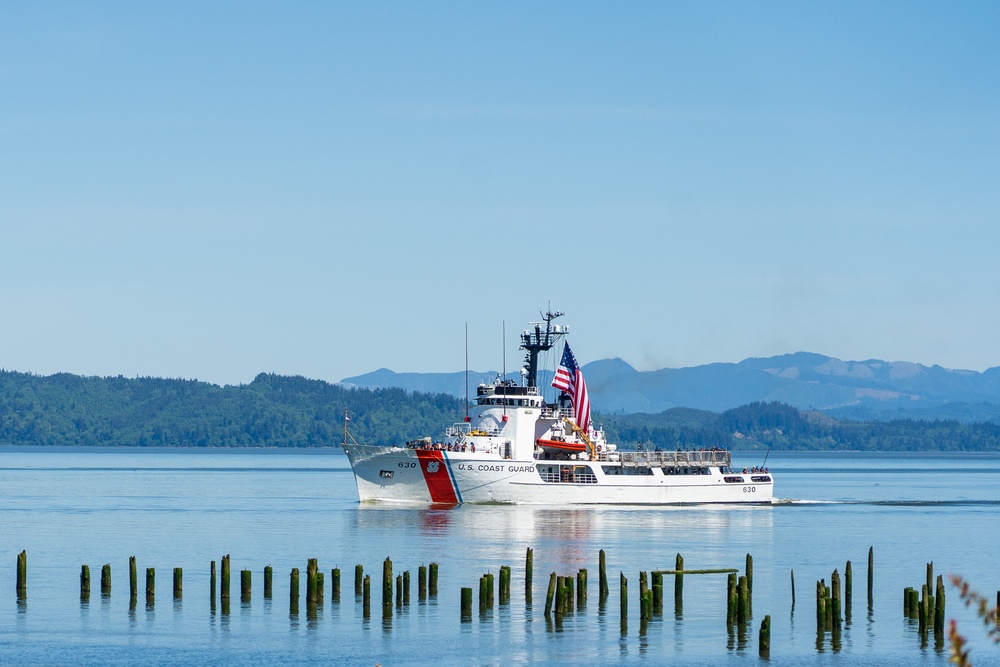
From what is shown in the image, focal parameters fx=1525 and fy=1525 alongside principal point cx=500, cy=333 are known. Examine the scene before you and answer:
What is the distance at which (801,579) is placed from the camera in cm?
6209

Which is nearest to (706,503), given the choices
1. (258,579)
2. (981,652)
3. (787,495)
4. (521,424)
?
(521,424)

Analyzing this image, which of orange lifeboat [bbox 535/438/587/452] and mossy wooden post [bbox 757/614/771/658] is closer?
mossy wooden post [bbox 757/614/771/658]

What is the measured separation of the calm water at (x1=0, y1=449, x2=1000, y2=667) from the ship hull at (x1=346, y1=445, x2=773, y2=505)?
4.75ft

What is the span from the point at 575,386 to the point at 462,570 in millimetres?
36737

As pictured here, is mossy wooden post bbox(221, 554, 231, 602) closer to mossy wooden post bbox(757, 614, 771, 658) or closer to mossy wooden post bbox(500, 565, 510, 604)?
mossy wooden post bbox(500, 565, 510, 604)

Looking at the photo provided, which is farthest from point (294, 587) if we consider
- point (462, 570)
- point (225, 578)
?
point (462, 570)

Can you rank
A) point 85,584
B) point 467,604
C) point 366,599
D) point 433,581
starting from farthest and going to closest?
point 85,584
point 433,581
point 366,599
point 467,604

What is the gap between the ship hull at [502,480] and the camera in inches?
3794

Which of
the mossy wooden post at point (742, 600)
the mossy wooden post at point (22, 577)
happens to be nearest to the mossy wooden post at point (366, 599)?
the mossy wooden post at point (742, 600)

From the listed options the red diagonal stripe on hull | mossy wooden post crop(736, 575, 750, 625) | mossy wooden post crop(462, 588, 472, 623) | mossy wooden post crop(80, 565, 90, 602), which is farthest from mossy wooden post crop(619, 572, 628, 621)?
the red diagonal stripe on hull

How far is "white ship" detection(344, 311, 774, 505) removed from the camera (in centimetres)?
9650

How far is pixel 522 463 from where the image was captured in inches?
3819

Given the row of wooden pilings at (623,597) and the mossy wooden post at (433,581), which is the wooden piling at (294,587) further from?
the row of wooden pilings at (623,597)

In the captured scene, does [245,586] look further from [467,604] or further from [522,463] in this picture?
[522,463]
